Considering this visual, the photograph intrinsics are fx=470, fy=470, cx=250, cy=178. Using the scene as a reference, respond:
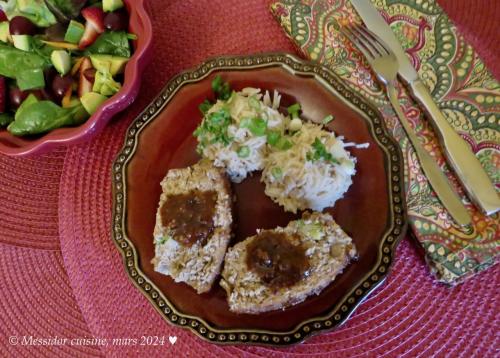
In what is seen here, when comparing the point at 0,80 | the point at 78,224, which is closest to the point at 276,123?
the point at 78,224

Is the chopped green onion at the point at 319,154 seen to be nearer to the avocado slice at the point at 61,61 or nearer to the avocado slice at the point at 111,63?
the avocado slice at the point at 111,63

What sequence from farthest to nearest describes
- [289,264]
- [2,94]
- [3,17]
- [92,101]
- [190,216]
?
[3,17], [2,94], [92,101], [190,216], [289,264]

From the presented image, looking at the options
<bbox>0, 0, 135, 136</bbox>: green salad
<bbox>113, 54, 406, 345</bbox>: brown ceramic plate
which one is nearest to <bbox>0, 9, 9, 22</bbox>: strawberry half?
<bbox>0, 0, 135, 136</bbox>: green salad

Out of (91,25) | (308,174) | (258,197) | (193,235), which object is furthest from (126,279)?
(91,25)

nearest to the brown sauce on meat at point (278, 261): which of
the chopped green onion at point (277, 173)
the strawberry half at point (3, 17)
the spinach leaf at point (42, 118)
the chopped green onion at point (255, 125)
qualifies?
the chopped green onion at point (277, 173)

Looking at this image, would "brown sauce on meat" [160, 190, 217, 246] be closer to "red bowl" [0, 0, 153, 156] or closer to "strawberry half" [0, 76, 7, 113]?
"red bowl" [0, 0, 153, 156]

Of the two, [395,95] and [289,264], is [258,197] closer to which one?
[289,264]
